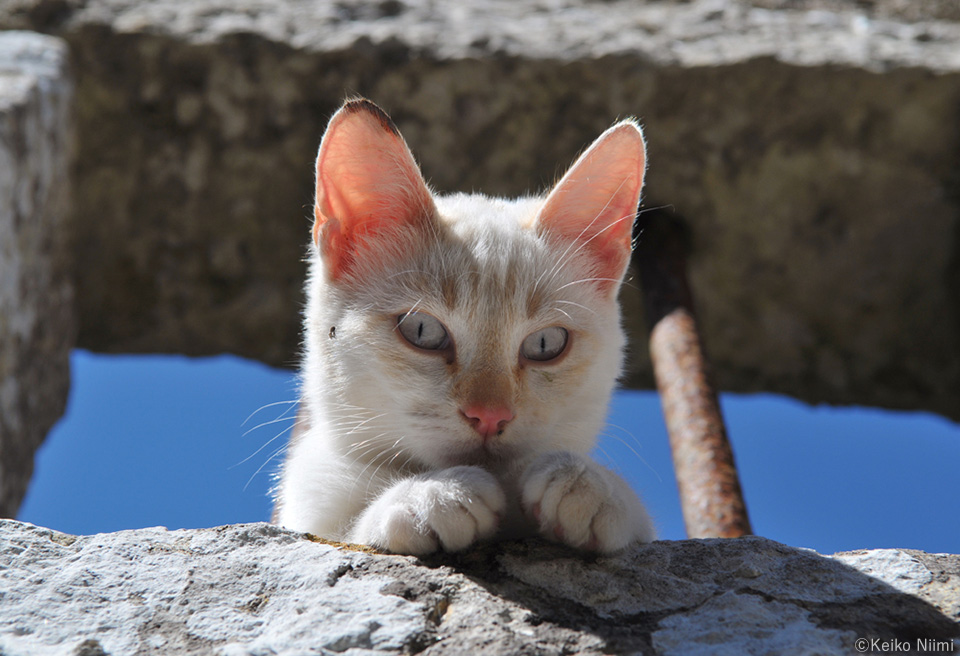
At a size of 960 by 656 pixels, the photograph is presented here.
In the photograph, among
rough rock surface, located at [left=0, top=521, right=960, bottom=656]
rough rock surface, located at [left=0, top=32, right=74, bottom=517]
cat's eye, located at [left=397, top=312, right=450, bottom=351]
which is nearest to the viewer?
rough rock surface, located at [left=0, top=521, right=960, bottom=656]

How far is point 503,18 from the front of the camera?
10.6 feet

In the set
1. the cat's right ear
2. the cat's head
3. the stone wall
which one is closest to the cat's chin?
the cat's head

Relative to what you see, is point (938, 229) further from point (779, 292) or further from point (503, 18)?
point (503, 18)

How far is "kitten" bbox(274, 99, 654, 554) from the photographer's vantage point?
52.4 inches

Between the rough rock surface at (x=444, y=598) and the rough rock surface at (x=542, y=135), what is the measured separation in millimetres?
1901

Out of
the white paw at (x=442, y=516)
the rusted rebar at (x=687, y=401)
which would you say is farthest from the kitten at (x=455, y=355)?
the rusted rebar at (x=687, y=401)

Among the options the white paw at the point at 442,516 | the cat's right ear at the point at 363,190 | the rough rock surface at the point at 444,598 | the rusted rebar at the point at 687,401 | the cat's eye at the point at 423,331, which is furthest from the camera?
the rusted rebar at the point at 687,401

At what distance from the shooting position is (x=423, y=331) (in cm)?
167

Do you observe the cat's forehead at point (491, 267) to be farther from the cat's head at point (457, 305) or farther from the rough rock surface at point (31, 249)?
the rough rock surface at point (31, 249)

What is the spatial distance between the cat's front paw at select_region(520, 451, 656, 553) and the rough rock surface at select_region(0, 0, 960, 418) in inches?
70.8

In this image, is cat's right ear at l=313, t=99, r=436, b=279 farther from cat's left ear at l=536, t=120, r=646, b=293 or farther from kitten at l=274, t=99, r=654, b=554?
cat's left ear at l=536, t=120, r=646, b=293

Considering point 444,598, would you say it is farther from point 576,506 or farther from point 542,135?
point 542,135

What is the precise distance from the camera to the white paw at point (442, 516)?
1.29m

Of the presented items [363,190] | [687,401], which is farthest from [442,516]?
[687,401]
